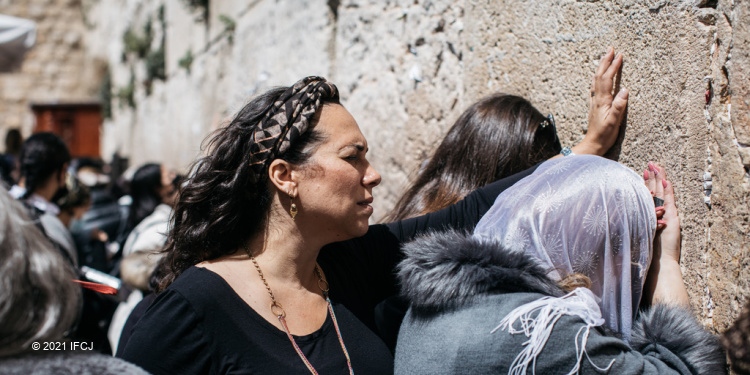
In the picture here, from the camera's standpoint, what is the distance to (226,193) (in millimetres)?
1640

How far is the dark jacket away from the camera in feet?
4.19

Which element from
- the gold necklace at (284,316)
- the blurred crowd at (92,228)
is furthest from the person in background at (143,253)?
the gold necklace at (284,316)

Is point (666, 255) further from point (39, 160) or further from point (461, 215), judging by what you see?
point (39, 160)

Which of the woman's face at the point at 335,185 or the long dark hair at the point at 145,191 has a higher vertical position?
the woman's face at the point at 335,185

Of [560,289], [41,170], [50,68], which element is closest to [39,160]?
[41,170]

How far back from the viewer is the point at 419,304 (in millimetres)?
1404

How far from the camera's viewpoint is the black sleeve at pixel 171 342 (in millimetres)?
1427

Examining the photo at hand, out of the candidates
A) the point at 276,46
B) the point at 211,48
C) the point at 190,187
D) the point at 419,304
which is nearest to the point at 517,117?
the point at 419,304

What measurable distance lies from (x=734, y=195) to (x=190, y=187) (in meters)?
1.40

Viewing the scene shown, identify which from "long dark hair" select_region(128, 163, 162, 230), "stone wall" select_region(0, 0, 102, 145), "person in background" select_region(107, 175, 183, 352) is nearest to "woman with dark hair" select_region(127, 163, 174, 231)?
"long dark hair" select_region(128, 163, 162, 230)

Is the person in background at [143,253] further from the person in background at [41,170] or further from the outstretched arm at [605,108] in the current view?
the outstretched arm at [605,108]

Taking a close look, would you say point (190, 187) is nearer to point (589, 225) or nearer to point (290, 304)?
point (290, 304)

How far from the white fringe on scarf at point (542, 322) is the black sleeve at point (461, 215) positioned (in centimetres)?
56

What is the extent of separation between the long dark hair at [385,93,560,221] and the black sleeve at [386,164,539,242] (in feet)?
0.76
